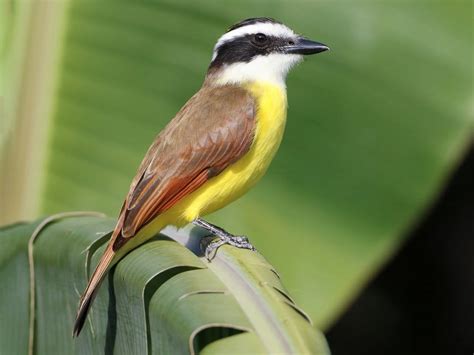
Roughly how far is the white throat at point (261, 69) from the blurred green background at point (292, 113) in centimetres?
13

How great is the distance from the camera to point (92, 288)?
2297 millimetres

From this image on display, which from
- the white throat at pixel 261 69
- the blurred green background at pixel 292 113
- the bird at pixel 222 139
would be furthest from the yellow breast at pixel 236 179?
the blurred green background at pixel 292 113

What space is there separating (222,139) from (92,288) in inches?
38.4

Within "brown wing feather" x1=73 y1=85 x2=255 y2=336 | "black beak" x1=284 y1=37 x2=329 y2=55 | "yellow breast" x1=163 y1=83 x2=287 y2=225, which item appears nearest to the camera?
"brown wing feather" x1=73 y1=85 x2=255 y2=336

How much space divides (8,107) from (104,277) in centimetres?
142

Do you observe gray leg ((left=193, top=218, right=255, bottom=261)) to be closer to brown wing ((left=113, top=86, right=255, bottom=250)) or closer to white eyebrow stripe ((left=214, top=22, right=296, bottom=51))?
brown wing ((left=113, top=86, right=255, bottom=250))

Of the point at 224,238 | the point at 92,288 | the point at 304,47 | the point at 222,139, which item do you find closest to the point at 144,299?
the point at 92,288

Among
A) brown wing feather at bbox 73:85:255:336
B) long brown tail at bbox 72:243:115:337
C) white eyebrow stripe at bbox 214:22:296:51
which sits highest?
white eyebrow stripe at bbox 214:22:296:51

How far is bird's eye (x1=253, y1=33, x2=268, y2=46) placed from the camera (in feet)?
11.6

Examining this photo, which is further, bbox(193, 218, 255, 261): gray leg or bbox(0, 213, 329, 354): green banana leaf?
bbox(193, 218, 255, 261): gray leg

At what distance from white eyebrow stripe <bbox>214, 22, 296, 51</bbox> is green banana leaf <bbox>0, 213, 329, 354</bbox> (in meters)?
0.81

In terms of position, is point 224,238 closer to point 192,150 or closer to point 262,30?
point 192,150

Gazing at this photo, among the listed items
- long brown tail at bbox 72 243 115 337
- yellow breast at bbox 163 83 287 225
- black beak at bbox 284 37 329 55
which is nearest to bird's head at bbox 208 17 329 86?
black beak at bbox 284 37 329 55

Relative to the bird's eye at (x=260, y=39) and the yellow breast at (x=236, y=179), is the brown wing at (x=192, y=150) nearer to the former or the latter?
the yellow breast at (x=236, y=179)
